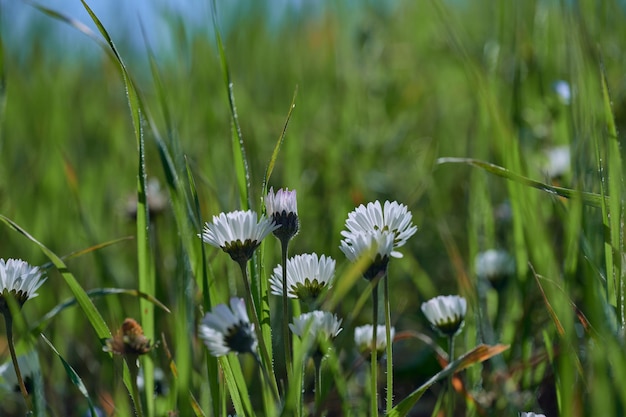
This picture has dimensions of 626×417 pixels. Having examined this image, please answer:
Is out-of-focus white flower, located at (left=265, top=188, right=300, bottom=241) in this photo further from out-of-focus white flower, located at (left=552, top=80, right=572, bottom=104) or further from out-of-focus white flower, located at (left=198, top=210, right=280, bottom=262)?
out-of-focus white flower, located at (left=552, top=80, right=572, bottom=104)

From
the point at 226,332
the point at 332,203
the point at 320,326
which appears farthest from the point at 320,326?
the point at 332,203

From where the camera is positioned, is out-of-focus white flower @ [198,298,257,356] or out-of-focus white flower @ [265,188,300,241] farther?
out-of-focus white flower @ [265,188,300,241]

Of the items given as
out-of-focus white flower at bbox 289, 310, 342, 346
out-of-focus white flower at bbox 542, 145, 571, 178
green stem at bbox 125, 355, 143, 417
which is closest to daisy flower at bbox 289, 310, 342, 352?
out-of-focus white flower at bbox 289, 310, 342, 346

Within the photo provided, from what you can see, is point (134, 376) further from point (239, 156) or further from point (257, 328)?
point (239, 156)

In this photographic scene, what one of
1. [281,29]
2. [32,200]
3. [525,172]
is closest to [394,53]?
[281,29]

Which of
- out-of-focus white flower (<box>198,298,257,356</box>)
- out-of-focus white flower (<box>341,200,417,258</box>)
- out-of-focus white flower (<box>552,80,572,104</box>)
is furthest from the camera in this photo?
out-of-focus white flower (<box>552,80,572,104</box>)

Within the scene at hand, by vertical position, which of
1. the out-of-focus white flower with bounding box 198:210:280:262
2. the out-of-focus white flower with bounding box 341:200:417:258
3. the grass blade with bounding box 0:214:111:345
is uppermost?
the out-of-focus white flower with bounding box 341:200:417:258
